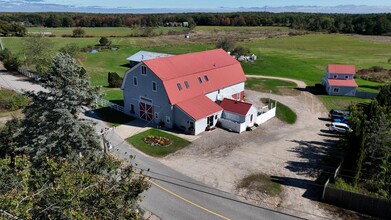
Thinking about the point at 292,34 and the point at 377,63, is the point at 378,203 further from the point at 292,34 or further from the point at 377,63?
the point at 292,34

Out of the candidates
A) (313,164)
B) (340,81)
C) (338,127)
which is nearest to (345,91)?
(340,81)

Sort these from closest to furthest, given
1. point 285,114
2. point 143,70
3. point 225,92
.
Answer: point 143,70 < point 285,114 < point 225,92

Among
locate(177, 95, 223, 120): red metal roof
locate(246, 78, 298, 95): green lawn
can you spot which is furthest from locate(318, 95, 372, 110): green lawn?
locate(177, 95, 223, 120): red metal roof

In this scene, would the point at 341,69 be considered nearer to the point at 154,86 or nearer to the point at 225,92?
the point at 225,92

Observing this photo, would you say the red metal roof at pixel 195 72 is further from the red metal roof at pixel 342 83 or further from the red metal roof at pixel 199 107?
the red metal roof at pixel 342 83

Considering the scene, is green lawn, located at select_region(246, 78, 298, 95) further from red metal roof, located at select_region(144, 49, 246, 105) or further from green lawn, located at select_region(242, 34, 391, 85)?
red metal roof, located at select_region(144, 49, 246, 105)

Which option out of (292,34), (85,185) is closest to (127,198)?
(85,185)

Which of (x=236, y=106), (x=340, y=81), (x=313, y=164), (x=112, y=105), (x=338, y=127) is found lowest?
(x=313, y=164)
